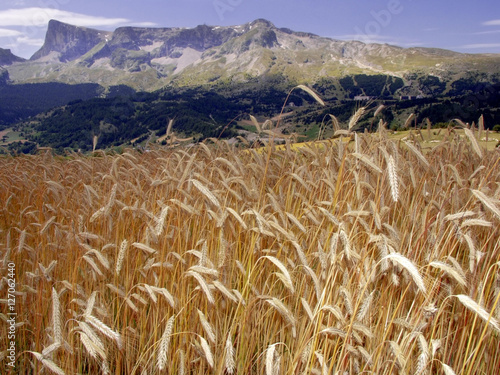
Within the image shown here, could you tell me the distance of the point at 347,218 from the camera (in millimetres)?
2297

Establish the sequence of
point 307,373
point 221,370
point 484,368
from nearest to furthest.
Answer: point 307,373 → point 221,370 → point 484,368

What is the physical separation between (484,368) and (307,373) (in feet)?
3.08

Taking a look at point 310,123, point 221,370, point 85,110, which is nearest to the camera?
point 221,370

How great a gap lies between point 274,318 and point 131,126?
610 ft

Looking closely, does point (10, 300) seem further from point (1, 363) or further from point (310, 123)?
point (310, 123)

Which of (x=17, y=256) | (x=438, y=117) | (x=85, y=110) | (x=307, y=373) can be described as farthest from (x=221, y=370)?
(x=85, y=110)

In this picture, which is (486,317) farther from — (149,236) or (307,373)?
(149,236)

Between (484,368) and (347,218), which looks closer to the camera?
(484,368)

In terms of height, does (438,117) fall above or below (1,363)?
above

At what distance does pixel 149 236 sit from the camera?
225 centimetres

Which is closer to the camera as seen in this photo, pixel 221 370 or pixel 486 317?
pixel 486 317

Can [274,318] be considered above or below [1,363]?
above

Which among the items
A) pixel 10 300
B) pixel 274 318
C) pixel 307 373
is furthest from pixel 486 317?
pixel 10 300

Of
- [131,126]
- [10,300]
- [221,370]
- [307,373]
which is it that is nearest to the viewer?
[307,373]
